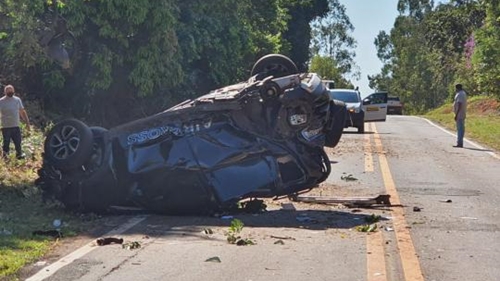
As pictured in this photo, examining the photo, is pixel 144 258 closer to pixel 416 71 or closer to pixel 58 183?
pixel 58 183

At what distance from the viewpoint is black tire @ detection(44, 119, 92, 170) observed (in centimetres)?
1131

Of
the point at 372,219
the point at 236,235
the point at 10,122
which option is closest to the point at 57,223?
the point at 236,235

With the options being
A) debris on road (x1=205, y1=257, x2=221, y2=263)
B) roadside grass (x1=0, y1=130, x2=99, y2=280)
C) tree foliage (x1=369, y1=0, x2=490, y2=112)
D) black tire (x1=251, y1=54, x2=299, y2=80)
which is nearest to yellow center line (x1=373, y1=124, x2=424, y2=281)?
debris on road (x1=205, y1=257, x2=221, y2=263)

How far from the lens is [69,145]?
11516 mm

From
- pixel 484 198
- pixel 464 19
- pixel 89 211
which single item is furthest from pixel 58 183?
pixel 464 19

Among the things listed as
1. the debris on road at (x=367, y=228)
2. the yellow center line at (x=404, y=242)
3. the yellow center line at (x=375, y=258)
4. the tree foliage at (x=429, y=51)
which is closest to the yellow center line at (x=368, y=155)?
the yellow center line at (x=404, y=242)

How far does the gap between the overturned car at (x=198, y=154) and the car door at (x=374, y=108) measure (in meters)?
28.8

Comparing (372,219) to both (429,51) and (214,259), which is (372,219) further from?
(429,51)

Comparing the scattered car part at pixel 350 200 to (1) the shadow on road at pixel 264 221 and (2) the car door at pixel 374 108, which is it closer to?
(1) the shadow on road at pixel 264 221

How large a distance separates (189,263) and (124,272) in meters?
0.73

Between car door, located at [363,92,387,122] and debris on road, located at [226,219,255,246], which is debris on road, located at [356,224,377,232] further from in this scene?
car door, located at [363,92,387,122]

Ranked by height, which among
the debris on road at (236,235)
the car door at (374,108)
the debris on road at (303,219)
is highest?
the debris on road at (236,235)

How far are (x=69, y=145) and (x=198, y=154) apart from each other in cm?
175

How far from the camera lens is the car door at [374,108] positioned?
40.3m
